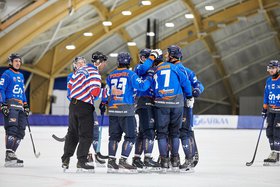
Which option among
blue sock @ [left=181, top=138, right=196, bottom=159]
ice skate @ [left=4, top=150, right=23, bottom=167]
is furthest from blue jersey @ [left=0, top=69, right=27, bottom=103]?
blue sock @ [left=181, top=138, right=196, bottom=159]

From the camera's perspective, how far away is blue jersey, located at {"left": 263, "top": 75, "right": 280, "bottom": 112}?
40.8ft

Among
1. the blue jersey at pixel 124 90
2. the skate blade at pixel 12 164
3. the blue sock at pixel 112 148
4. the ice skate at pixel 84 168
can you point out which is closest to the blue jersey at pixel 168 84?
the blue jersey at pixel 124 90

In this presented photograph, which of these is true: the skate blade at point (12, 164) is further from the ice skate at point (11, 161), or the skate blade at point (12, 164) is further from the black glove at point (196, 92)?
the black glove at point (196, 92)

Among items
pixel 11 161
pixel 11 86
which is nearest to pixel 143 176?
pixel 11 161

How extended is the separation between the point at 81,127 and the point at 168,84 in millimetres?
1559

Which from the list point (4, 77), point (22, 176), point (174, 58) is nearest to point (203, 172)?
point (174, 58)

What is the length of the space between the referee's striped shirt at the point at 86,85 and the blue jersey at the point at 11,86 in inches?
66.2

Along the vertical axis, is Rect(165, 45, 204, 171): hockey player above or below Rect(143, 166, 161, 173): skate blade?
above

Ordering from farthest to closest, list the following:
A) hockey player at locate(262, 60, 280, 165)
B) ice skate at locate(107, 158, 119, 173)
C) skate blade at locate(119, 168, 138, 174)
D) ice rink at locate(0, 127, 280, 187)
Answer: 1. hockey player at locate(262, 60, 280, 165)
2. ice skate at locate(107, 158, 119, 173)
3. skate blade at locate(119, 168, 138, 174)
4. ice rink at locate(0, 127, 280, 187)

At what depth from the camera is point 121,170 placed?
9.88 metres

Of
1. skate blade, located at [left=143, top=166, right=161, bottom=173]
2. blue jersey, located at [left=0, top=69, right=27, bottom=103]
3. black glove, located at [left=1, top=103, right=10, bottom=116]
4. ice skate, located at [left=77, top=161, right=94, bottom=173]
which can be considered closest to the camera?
ice skate, located at [left=77, top=161, right=94, bottom=173]

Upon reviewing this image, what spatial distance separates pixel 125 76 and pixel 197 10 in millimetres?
34416

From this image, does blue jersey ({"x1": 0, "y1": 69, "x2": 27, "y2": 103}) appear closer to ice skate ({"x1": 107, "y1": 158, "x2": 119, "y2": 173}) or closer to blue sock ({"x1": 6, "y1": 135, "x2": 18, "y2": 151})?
blue sock ({"x1": 6, "y1": 135, "x2": 18, "y2": 151})

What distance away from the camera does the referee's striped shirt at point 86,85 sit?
984 centimetres
